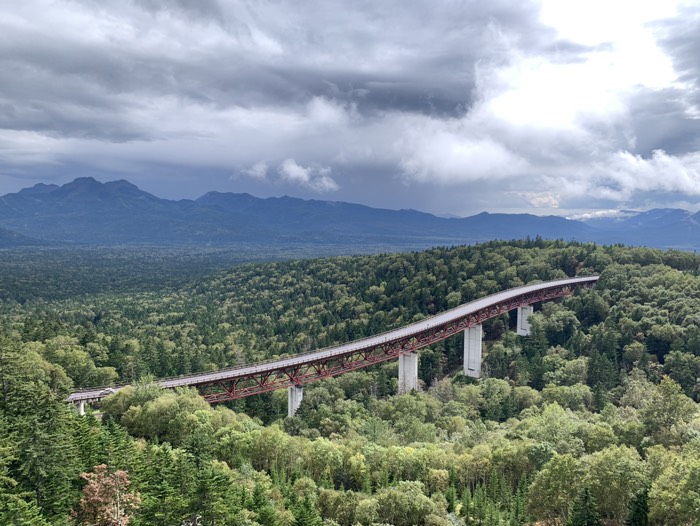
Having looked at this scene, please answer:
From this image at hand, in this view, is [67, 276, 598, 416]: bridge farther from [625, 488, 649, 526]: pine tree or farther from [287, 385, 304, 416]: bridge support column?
[625, 488, 649, 526]: pine tree

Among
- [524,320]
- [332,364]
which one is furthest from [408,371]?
[524,320]

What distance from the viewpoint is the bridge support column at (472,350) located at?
4279 inches

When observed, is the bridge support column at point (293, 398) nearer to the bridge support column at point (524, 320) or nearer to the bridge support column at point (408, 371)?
Answer: the bridge support column at point (408, 371)

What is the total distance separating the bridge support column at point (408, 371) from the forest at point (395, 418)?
10.2ft

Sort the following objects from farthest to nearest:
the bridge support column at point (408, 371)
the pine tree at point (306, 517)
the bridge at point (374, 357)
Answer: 1. the bridge support column at point (408, 371)
2. the bridge at point (374, 357)
3. the pine tree at point (306, 517)

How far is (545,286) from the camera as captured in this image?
12656 cm

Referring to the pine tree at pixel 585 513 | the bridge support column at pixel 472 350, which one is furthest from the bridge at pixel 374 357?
the pine tree at pixel 585 513

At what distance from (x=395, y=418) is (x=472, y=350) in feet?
124

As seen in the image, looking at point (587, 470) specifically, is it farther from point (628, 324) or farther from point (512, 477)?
point (628, 324)

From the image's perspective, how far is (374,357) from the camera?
304 feet

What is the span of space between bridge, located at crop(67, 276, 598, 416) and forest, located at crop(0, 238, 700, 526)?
10.5 ft

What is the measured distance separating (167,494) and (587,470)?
31.1 m

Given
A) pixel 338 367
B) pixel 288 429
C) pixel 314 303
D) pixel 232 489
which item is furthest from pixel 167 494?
pixel 314 303

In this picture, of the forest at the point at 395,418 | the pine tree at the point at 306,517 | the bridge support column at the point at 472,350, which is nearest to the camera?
the pine tree at the point at 306,517
